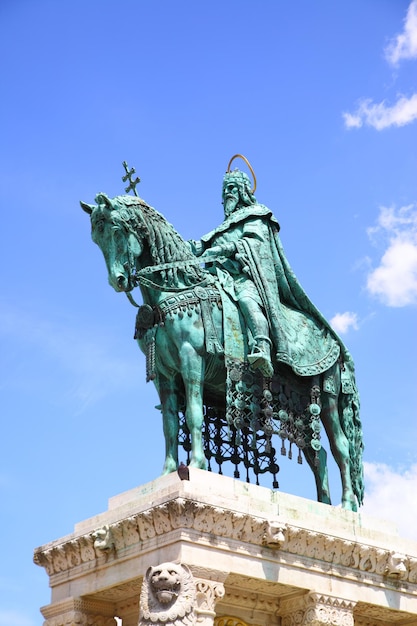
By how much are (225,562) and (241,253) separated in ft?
20.4

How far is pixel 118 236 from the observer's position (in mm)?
21594

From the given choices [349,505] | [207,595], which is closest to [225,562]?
[207,595]

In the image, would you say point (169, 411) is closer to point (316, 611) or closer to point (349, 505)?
point (349, 505)

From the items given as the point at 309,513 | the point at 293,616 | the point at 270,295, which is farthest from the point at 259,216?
the point at 293,616

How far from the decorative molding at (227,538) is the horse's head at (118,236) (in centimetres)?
437

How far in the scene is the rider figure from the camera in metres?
21.7

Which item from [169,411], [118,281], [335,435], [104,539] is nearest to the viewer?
[104,539]

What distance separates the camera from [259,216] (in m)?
23.7

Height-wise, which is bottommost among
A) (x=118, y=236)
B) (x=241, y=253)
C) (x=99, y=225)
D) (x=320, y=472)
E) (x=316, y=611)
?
(x=316, y=611)

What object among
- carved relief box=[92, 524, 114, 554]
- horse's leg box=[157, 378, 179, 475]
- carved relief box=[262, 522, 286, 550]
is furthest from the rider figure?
carved relief box=[92, 524, 114, 554]

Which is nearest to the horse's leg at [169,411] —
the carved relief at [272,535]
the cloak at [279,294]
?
the cloak at [279,294]

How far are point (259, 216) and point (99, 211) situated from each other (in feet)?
11.8

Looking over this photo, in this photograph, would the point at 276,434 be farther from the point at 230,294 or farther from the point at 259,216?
the point at 259,216

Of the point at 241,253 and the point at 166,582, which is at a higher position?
the point at 241,253
